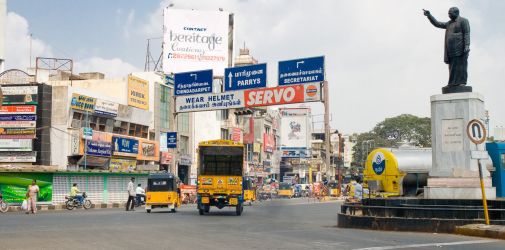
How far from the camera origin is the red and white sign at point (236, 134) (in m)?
72.0

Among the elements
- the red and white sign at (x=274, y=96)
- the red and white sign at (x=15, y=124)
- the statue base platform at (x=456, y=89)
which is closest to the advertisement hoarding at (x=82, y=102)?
the red and white sign at (x=15, y=124)

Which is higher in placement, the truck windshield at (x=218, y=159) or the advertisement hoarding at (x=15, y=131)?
the advertisement hoarding at (x=15, y=131)

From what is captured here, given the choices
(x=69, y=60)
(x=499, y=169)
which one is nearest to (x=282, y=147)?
(x=69, y=60)

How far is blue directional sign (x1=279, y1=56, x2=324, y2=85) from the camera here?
1433 inches

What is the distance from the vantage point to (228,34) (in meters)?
63.0

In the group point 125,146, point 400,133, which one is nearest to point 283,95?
point 125,146

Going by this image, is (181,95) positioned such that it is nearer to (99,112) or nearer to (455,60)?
(99,112)

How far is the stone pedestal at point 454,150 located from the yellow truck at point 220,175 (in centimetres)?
1106

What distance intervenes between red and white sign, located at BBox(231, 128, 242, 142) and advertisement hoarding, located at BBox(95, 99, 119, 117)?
2323 centimetres

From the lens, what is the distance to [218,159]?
28406mm

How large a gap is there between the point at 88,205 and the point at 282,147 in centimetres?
6299

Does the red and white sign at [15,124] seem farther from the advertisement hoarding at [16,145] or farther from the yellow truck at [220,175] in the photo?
the yellow truck at [220,175]

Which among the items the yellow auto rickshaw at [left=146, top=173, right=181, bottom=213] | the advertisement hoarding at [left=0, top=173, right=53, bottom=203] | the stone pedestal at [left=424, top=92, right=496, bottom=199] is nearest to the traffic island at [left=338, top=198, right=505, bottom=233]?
the stone pedestal at [left=424, top=92, right=496, bottom=199]

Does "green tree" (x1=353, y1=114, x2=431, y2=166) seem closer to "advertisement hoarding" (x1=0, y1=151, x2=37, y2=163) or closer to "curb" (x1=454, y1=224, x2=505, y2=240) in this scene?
"advertisement hoarding" (x1=0, y1=151, x2=37, y2=163)
